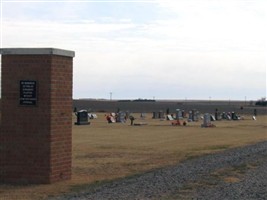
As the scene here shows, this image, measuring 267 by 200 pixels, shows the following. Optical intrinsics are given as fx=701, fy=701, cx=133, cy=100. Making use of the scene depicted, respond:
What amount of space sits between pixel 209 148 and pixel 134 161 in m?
7.19

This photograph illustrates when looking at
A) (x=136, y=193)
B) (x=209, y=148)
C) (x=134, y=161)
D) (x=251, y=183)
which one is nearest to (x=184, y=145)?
(x=209, y=148)

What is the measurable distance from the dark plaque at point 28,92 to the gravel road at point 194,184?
92.0 inches

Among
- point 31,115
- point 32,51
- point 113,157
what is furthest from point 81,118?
point 32,51

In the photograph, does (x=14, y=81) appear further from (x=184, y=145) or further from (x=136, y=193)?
(x=184, y=145)

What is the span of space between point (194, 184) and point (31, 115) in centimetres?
393

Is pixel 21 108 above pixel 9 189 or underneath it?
above

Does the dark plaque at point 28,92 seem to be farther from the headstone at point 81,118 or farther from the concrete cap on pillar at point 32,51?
the headstone at point 81,118

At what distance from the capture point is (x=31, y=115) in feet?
51.5

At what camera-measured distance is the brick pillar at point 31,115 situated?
1555 centimetres

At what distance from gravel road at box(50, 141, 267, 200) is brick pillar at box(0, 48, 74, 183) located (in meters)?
1.37

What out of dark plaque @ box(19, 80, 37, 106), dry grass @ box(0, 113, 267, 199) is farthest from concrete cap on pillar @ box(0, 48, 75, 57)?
dry grass @ box(0, 113, 267, 199)

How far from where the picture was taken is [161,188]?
47.9ft

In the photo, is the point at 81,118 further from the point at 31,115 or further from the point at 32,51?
the point at 32,51

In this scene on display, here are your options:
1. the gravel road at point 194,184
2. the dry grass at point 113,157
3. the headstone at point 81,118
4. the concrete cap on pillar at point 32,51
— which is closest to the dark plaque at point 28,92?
the concrete cap on pillar at point 32,51
